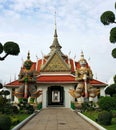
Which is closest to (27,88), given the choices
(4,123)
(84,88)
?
(84,88)

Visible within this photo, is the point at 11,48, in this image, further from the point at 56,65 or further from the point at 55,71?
the point at 56,65

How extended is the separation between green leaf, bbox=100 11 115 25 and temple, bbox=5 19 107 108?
10.3 m

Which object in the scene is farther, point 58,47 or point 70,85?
point 58,47

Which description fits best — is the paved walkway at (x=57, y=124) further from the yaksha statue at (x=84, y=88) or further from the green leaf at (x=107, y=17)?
the yaksha statue at (x=84, y=88)

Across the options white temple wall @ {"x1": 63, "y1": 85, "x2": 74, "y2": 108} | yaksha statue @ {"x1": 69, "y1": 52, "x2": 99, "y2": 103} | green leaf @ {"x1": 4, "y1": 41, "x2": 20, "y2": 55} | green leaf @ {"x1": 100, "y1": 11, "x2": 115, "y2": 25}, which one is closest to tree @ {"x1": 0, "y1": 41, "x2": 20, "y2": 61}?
green leaf @ {"x1": 4, "y1": 41, "x2": 20, "y2": 55}

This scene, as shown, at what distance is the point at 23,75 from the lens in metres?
25.2

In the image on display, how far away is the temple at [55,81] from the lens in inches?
955

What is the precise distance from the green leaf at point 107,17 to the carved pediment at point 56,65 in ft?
58.6

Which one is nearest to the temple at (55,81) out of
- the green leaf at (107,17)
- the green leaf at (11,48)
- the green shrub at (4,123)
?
the green leaf at (11,48)

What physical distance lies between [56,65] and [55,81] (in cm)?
371

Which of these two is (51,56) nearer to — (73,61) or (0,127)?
(73,61)

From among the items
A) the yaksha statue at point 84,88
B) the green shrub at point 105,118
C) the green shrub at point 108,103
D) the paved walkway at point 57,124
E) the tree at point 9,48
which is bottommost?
the paved walkway at point 57,124

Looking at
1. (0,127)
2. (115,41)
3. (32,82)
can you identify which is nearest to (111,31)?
(115,41)

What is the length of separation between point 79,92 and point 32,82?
14.7ft
